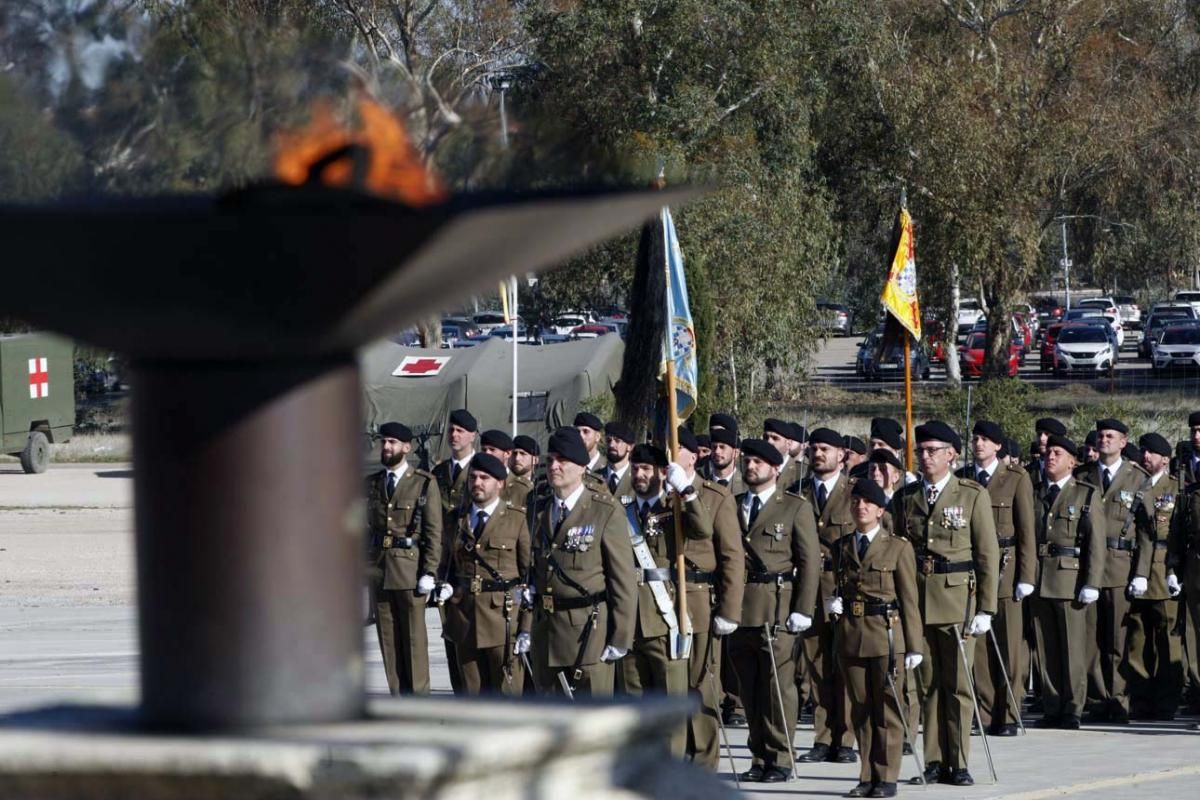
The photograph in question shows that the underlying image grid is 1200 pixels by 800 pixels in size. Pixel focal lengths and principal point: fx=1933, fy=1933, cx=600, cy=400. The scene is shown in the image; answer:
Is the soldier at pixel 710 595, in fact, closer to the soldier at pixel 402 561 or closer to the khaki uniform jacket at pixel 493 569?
the khaki uniform jacket at pixel 493 569

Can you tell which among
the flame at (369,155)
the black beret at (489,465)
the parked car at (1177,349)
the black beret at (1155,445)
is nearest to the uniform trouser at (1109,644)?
the black beret at (1155,445)

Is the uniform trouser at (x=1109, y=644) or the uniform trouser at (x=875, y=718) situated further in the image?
the uniform trouser at (x=1109, y=644)

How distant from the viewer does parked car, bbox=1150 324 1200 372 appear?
43125mm

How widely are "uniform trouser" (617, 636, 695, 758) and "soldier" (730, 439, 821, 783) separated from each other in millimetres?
559

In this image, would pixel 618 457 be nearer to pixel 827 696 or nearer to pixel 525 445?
pixel 525 445

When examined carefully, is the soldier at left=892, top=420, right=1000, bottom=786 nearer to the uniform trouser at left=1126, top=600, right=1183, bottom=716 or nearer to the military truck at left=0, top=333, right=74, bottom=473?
the uniform trouser at left=1126, top=600, right=1183, bottom=716

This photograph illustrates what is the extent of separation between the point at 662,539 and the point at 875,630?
4.08 ft

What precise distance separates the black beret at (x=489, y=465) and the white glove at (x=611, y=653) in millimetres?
1802

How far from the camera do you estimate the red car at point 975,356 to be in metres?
42.0

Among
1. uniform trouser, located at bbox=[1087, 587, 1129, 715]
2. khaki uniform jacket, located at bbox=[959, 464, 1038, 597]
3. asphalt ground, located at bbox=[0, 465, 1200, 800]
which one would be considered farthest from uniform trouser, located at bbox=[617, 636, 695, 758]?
uniform trouser, located at bbox=[1087, 587, 1129, 715]

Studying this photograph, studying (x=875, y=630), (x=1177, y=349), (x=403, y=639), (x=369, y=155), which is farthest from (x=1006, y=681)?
(x=1177, y=349)

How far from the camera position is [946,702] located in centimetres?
1001

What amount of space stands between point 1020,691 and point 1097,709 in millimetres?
557

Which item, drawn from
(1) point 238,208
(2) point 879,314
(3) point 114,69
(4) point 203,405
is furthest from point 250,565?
(2) point 879,314
